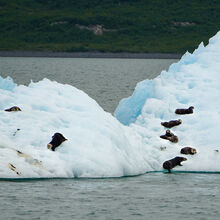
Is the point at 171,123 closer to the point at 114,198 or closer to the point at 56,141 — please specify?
the point at 56,141

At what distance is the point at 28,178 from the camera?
21625 mm

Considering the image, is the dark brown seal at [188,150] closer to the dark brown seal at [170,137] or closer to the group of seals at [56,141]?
the dark brown seal at [170,137]

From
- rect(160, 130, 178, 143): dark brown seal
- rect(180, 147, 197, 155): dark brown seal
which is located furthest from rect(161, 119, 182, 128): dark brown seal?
rect(180, 147, 197, 155): dark brown seal

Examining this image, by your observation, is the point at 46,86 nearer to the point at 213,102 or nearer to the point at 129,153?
the point at 129,153

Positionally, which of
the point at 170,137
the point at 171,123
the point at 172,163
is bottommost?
the point at 172,163

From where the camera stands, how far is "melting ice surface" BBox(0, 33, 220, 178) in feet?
72.9

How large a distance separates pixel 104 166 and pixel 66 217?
450cm

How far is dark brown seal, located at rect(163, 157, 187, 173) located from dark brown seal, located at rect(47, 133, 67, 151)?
3.90m

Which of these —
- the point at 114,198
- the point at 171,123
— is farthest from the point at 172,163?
the point at 114,198

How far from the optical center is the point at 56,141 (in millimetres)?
22391

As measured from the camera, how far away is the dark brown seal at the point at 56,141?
2231cm

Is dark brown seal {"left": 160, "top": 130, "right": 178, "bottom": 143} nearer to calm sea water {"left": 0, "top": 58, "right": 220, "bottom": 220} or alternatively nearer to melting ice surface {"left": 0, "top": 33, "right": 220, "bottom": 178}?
melting ice surface {"left": 0, "top": 33, "right": 220, "bottom": 178}

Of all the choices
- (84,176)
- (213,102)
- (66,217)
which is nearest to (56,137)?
(84,176)

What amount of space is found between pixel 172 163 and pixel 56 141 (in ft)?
14.3
